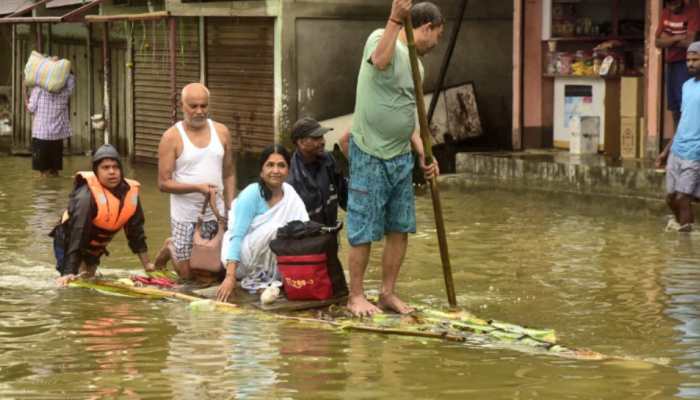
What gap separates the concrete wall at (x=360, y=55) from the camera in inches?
768

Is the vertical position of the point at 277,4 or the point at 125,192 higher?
the point at 277,4

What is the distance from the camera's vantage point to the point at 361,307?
8.36 m

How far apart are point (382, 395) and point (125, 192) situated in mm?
3556

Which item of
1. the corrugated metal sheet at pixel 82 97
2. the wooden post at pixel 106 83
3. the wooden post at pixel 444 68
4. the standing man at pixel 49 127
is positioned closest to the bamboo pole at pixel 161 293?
the wooden post at pixel 444 68

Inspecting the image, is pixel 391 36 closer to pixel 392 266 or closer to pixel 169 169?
pixel 392 266

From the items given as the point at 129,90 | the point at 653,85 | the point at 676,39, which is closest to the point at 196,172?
the point at 676,39

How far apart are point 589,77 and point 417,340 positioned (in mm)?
10027

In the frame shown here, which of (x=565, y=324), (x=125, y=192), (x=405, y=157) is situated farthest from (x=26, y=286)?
(x=565, y=324)

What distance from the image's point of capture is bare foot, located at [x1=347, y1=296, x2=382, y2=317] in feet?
27.3

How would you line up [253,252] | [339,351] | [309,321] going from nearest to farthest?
[339,351] < [309,321] < [253,252]

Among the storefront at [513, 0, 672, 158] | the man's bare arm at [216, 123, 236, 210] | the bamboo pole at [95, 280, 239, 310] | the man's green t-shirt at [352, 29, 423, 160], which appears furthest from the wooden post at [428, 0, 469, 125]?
the man's green t-shirt at [352, 29, 423, 160]

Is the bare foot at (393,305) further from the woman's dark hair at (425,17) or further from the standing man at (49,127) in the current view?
the standing man at (49,127)

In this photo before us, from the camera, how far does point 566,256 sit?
1144 centimetres

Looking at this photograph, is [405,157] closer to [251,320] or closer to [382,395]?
[251,320]
